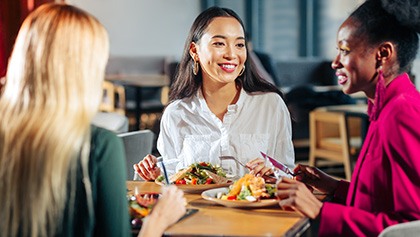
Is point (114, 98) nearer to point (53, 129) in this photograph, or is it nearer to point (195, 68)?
point (195, 68)

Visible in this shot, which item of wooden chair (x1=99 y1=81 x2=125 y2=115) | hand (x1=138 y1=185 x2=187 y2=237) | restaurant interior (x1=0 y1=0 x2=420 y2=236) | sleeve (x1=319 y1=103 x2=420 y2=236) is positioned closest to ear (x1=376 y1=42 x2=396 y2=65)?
sleeve (x1=319 y1=103 x2=420 y2=236)

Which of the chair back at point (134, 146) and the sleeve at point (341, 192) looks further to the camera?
the chair back at point (134, 146)

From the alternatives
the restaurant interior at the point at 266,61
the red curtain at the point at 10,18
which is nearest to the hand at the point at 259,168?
the restaurant interior at the point at 266,61

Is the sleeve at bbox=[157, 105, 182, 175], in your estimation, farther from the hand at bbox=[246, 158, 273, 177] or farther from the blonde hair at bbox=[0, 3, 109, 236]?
the blonde hair at bbox=[0, 3, 109, 236]

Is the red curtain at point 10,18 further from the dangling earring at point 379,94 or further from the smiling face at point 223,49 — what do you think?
the dangling earring at point 379,94

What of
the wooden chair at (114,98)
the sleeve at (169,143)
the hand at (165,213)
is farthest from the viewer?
the wooden chair at (114,98)

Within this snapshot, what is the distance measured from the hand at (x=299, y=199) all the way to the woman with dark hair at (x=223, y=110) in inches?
29.3

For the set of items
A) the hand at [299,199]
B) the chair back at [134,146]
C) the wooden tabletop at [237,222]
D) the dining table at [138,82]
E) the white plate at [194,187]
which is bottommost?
the dining table at [138,82]

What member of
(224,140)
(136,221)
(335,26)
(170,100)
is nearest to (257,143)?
(224,140)

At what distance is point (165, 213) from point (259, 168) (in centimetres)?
65

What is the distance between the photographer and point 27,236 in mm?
1395

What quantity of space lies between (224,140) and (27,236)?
4.08 feet

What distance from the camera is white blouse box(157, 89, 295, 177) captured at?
100 inches

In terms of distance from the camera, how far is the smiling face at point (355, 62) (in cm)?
184
